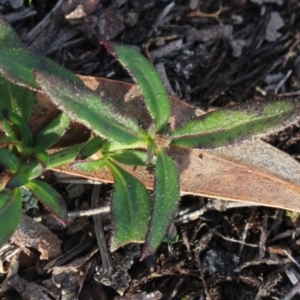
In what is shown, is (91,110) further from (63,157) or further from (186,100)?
(186,100)

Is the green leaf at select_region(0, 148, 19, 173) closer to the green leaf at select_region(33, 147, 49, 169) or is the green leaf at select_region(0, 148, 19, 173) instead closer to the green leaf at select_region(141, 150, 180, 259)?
the green leaf at select_region(33, 147, 49, 169)

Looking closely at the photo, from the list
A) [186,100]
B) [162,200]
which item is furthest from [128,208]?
[186,100]

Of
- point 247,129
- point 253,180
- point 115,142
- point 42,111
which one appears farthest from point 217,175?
point 42,111

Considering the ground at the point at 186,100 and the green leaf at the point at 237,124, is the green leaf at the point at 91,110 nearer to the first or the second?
the green leaf at the point at 237,124

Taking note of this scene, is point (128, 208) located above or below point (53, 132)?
below

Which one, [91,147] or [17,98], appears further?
[17,98]

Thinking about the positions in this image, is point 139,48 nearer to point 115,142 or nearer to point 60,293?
point 115,142
